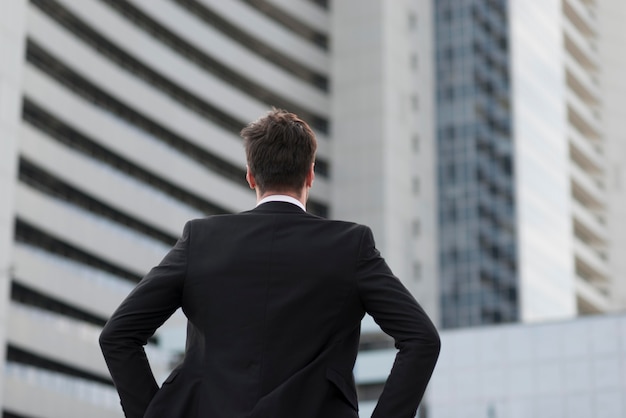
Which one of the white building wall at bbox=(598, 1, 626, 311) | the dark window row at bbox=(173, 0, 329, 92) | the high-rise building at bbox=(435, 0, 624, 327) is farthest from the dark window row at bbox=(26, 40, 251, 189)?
→ the white building wall at bbox=(598, 1, 626, 311)

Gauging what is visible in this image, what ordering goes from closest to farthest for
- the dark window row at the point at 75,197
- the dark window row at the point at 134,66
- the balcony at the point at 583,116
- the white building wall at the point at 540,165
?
the dark window row at the point at 75,197, the dark window row at the point at 134,66, the white building wall at the point at 540,165, the balcony at the point at 583,116

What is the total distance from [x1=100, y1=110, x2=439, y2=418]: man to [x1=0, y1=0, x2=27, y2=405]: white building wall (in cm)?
5078

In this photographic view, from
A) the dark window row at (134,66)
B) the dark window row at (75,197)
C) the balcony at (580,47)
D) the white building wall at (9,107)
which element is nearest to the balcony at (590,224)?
the balcony at (580,47)

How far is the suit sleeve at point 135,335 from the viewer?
3701 millimetres

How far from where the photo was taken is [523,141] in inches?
3376

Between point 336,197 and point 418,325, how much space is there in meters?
77.7

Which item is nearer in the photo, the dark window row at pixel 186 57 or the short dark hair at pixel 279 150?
the short dark hair at pixel 279 150

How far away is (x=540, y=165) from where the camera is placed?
3469 inches

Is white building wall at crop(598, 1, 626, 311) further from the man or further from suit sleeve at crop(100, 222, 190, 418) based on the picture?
suit sleeve at crop(100, 222, 190, 418)

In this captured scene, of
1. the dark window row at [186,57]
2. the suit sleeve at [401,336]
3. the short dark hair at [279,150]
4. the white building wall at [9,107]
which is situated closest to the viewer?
the suit sleeve at [401,336]

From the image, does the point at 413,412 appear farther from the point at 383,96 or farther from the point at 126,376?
the point at 383,96

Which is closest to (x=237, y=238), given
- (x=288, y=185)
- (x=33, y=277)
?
(x=288, y=185)

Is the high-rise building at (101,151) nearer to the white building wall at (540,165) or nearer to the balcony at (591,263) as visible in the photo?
the white building wall at (540,165)

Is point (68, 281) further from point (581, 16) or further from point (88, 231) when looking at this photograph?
point (581, 16)
